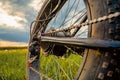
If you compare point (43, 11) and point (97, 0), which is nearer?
point (97, 0)

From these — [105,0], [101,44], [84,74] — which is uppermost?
[105,0]

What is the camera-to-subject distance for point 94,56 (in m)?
2.44

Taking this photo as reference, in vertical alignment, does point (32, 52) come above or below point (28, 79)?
above

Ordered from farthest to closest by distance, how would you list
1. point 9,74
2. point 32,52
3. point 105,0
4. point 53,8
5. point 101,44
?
point 9,74 < point 32,52 < point 53,8 < point 105,0 < point 101,44

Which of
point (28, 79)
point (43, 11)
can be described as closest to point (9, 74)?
point (28, 79)

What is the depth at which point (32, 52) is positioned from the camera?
4309mm

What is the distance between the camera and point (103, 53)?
2379 mm

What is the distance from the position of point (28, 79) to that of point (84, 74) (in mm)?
1923

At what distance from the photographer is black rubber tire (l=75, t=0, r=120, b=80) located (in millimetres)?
2377

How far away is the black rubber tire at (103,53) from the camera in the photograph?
7.80 feet

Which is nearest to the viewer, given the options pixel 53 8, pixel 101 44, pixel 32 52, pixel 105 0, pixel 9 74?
pixel 101 44

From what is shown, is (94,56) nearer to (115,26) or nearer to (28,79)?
(115,26)

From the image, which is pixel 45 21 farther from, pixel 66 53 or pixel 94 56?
pixel 94 56

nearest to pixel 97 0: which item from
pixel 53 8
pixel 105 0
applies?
pixel 105 0
